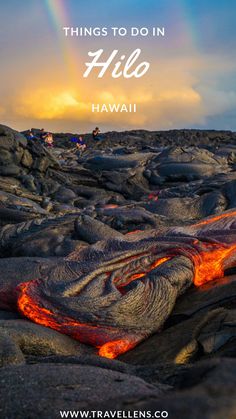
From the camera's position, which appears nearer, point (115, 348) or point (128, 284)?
point (115, 348)

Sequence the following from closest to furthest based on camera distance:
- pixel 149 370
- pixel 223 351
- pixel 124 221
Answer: pixel 149 370, pixel 223 351, pixel 124 221

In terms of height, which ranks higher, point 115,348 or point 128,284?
point 128,284

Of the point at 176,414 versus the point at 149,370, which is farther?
the point at 149,370

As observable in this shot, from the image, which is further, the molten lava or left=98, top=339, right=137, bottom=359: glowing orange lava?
the molten lava

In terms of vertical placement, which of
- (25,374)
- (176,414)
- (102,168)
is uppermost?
(102,168)

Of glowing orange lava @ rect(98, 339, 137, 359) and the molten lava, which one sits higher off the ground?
the molten lava

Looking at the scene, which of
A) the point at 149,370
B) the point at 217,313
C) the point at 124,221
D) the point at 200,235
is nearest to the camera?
the point at 149,370

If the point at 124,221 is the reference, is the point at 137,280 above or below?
below

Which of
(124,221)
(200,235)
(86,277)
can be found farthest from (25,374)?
(124,221)

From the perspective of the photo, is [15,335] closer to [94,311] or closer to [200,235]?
[94,311]

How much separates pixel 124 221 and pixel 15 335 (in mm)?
4736

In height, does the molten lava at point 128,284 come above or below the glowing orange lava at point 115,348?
above

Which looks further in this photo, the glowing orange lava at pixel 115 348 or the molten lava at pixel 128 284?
the molten lava at pixel 128 284

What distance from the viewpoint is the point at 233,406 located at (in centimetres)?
183
